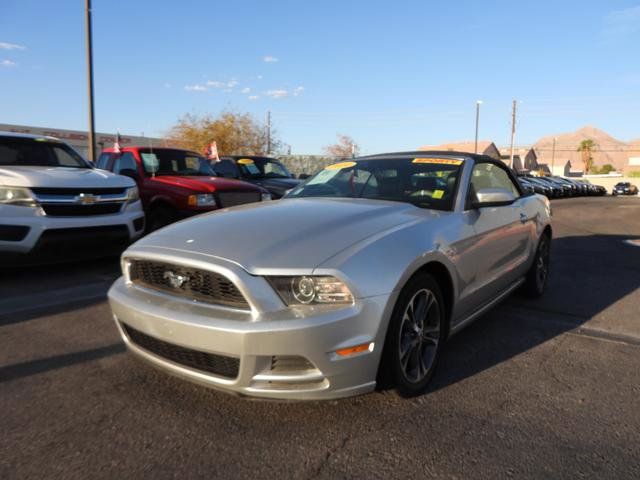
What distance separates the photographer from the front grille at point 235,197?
7.68 m

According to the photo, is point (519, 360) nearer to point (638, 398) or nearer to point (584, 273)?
point (638, 398)

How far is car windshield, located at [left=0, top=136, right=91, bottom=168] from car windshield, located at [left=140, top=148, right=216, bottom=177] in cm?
124

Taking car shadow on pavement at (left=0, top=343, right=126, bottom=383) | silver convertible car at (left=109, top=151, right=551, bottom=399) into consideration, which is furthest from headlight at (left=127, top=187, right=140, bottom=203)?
silver convertible car at (left=109, top=151, right=551, bottom=399)

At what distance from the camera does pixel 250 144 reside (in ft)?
138

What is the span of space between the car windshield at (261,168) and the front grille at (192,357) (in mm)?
9225

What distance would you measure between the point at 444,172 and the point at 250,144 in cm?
3928

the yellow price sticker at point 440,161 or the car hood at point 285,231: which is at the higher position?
the yellow price sticker at point 440,161

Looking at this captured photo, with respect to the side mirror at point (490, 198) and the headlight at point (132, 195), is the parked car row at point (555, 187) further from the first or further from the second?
the side mirror at point (490, 198)

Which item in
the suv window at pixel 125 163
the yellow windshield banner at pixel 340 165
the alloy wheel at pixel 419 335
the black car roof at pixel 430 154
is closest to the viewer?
the alloy wheel at pixel 419 335

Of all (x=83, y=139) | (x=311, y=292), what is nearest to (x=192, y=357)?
(x=311, y=292)

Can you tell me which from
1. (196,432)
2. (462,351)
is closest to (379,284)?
(196,432)

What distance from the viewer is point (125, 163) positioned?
8.59 meters


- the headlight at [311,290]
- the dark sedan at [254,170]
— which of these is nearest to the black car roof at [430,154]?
the headlight at [311,290]

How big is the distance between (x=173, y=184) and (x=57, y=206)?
212 centimetres
